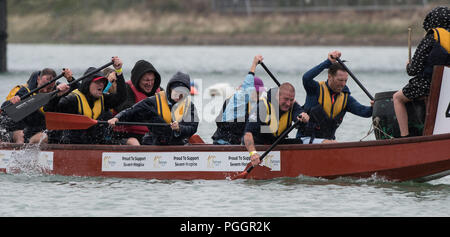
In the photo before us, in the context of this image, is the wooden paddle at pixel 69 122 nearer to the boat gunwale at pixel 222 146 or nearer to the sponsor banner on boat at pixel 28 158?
the boat gunwale at pixel 222 146

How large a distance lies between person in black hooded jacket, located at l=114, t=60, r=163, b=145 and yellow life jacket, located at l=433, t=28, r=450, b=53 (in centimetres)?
363

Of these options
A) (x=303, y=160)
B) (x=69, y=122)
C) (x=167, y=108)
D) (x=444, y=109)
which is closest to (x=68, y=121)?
(x=69, y=122)

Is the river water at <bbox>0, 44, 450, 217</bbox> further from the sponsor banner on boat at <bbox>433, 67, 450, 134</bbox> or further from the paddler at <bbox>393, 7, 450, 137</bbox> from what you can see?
the paddler at <bbox>393, 7, 450, 137</bbox>

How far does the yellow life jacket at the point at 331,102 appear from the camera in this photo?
11.7m

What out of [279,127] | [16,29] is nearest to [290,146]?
[279,127]

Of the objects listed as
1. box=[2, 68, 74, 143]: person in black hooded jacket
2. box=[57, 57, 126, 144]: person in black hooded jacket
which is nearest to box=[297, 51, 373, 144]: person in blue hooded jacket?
box=[57, 57, 126, 144]: person in black hooded jacket

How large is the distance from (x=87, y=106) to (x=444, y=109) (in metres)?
4.57

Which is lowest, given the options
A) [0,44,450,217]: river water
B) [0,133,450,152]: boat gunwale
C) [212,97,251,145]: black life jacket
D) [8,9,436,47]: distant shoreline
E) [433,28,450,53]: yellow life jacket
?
[0,44,450,217]: river water

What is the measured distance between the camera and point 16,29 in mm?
66000

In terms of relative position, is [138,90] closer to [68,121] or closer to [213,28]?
[68,121]

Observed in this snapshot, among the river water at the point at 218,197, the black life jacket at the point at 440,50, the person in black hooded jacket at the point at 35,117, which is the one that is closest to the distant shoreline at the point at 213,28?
the person in black hooded jacket at the point at 35,117

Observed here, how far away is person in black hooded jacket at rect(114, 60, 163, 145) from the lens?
11.9 metres

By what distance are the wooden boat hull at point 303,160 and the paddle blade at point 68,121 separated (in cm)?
31

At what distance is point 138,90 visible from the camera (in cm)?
1224
